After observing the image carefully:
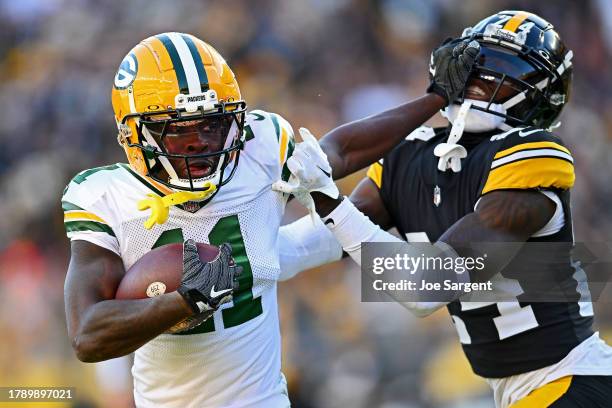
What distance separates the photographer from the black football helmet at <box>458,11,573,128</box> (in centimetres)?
325

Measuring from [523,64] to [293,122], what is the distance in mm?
3084

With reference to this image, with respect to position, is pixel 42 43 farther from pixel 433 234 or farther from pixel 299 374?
pixel 433 234

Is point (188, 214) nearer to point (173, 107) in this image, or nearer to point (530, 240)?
point (173, 107)

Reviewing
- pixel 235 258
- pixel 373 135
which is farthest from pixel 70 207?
pixel 373 135

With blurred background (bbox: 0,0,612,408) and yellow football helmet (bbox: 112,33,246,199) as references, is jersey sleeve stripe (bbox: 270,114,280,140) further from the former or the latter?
blurred background (bbox: 0,0,612,408)

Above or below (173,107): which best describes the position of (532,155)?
below

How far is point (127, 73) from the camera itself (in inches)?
111

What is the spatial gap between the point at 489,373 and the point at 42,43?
442 cm

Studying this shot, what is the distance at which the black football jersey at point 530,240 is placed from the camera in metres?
2.96

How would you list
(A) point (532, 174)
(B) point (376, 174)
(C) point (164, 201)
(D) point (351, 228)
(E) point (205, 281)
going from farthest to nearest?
(B) point (376, 174) < (A) point (532, 174) < (D) point (351, 228) < (C) point (164, 201) < (E) point (205, 281)

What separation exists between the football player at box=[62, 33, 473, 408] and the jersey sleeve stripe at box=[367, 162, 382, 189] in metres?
0.66

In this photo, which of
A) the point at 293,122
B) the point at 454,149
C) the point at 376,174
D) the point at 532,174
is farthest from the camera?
the point at 293,122

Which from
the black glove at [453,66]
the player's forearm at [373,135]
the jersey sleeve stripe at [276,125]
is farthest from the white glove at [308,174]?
the black glove at [453,66]

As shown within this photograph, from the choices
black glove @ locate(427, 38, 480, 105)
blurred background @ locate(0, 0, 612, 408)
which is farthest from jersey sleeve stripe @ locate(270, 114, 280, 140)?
blurred background @ locate(0, 0, 612, 408)
